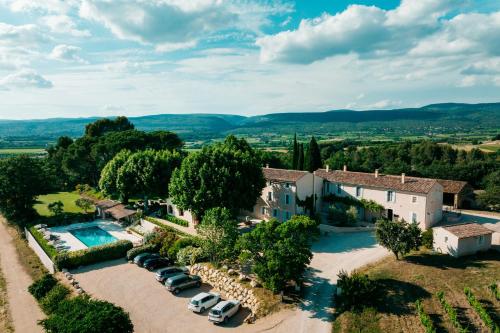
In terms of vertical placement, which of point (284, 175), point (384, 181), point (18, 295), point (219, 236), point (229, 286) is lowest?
point (18, 295)

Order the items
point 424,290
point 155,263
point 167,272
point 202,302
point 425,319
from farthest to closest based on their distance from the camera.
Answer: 1. point 155,263
2. point 167,272
3. point 202,302
4. point 424,290
5. point 425,319

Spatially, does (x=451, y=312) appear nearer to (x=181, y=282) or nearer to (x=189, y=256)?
(x=181, y=282)

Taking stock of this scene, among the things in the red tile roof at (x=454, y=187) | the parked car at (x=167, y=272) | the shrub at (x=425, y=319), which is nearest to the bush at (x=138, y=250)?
the parked car at (x=167, y=272)

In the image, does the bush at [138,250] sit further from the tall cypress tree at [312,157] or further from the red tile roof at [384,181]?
the tall cypress tree at [312,157]

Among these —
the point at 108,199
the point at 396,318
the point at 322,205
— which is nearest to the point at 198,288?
the point at 396,318

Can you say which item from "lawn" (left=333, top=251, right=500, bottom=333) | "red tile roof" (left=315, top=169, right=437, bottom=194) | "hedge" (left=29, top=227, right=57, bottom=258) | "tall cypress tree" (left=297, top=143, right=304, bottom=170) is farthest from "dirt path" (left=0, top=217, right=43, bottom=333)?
"tall cypress tree" (left=297, top=143, right=304, bottom=170)

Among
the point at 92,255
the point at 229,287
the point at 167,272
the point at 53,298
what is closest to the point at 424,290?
the point at 229,287

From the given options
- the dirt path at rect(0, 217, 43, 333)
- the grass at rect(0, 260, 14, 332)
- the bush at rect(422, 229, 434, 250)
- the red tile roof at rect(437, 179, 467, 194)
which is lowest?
the dirt path at rect(0, 217, 43, 333)

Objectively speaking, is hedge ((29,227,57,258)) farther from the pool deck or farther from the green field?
the green field
